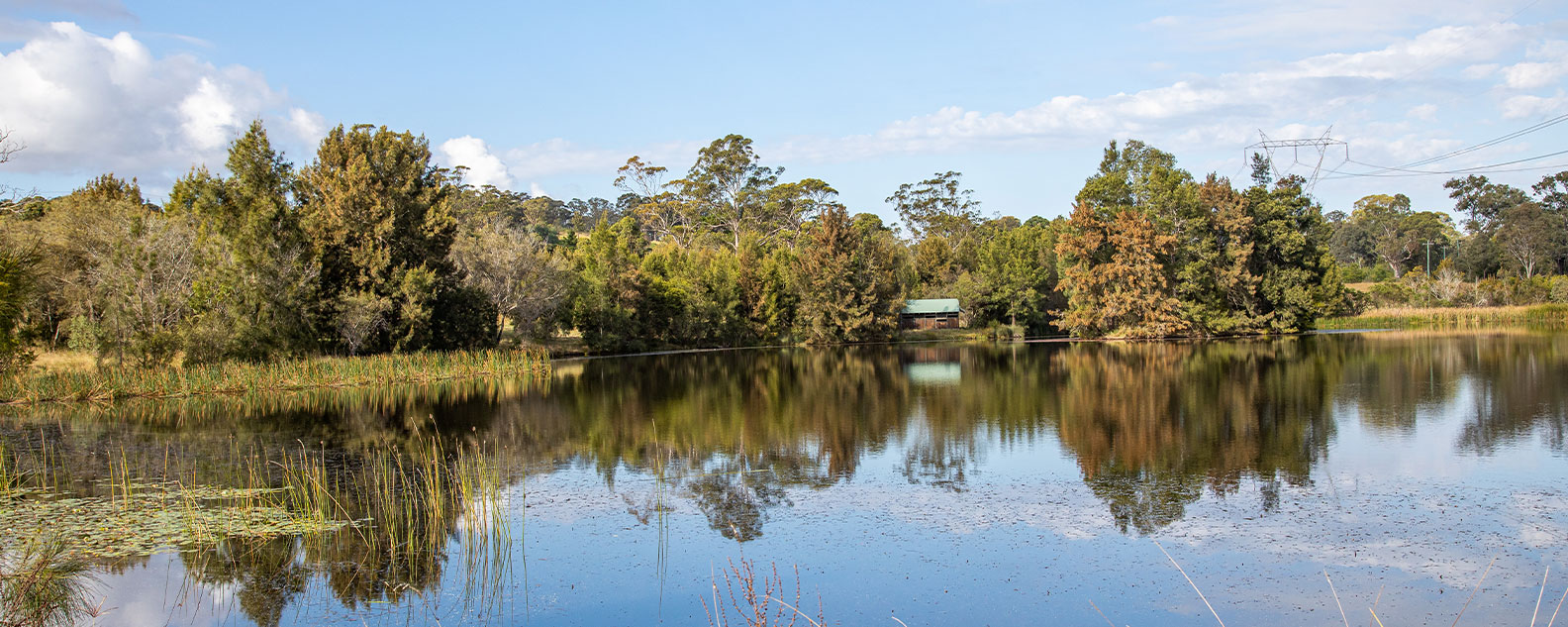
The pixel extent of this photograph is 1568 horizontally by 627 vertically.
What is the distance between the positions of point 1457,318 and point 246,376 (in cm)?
7063

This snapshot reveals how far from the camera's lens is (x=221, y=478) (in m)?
14.6

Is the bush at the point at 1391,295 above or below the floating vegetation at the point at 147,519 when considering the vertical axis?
above

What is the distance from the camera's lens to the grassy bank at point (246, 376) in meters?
26.2

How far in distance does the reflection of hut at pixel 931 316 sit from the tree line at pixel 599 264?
3.59 ft

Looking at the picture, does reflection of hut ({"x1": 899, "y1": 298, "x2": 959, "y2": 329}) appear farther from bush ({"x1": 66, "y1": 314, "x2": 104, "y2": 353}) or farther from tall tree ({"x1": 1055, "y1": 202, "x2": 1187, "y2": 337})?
bush ({"x1": 66, "y1": 314, "x2": 104, "y2": 353})

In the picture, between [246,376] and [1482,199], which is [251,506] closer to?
[246,376]

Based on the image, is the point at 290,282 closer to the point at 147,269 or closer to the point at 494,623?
the point at 147,269

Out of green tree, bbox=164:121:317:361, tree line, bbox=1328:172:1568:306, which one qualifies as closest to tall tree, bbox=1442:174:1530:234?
tree line, bbox=1328:172:1568:306

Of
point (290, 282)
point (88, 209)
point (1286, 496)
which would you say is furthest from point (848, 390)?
point (88, 209)

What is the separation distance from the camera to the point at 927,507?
40.2ft

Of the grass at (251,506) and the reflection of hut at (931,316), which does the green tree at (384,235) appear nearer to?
the grass at (251,506)

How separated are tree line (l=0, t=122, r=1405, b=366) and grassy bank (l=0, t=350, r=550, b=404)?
1.59 m

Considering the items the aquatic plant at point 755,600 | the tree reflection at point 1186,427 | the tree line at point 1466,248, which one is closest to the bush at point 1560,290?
the tree line at point 1466,248

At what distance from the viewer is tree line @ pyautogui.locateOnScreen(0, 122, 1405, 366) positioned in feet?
105
